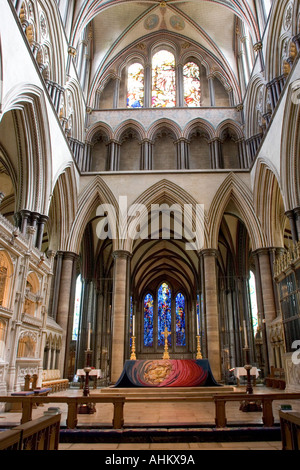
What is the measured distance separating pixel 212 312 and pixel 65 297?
612cm

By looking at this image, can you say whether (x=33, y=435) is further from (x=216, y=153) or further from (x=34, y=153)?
(x=216, y=153)

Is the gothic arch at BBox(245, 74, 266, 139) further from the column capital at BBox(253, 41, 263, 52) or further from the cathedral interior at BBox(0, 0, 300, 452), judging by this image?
the column capital at BBox(253, 41, 263, 52)

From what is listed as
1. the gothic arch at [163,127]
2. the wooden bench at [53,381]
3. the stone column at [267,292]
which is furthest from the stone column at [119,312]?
the gothic arch at [163,127]

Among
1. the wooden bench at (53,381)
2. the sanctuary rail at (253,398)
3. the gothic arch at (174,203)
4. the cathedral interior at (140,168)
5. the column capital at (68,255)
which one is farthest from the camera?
the gothic arch at (174,203)

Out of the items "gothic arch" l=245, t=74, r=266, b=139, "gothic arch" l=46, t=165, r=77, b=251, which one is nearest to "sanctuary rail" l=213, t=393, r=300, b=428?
"gothic arch" l=46, t=165, r=77, b=251

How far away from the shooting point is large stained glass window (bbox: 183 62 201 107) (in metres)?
19.6

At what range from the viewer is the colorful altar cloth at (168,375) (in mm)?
9547

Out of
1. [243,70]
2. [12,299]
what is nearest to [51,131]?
[12,299]

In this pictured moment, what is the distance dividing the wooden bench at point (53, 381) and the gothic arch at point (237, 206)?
812 cm

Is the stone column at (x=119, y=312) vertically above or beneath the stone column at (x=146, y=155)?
beneath

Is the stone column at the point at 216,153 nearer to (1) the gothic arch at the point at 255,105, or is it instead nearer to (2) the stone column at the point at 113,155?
(1) the gothic arch at the point at 255,105

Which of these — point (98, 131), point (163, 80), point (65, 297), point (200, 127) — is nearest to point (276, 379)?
point (65, 297)

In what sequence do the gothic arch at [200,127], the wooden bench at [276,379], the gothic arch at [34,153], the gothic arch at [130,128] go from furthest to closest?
the gothic arch at [130,128], the gothic arch at [200,127], the gothic arch at [34,153], the wooden bench at [276,379]

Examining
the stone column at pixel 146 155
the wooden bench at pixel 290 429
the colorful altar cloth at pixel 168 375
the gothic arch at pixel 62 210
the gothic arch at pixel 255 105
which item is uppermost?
the gothic arch at pixel 255 105
